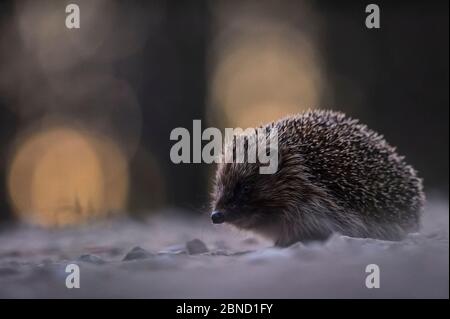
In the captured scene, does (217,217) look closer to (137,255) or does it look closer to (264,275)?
(137,255)

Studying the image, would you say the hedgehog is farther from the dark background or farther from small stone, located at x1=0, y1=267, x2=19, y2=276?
the dark background

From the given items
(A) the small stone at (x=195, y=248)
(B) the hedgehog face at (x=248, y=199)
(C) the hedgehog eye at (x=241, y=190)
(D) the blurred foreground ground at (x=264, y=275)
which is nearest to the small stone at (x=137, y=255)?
(D) the blurred foreground ground at (x=264, y=275)

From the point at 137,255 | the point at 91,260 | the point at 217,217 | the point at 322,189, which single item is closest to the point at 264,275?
the point at 137,255

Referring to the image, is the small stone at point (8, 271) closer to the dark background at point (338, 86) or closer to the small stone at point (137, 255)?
the small stone at point (137, 255)
